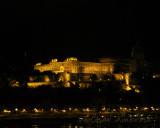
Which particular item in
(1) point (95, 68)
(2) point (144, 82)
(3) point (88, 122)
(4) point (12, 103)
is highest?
(1) point (95, 68)

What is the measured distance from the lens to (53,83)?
199ft

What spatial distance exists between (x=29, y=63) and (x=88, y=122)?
39.2 m

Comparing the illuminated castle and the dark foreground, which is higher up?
the illuminated castle

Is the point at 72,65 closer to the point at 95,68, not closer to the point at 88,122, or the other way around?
the point at 95,68

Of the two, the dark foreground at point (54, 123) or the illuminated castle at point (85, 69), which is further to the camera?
the illuminated castle at point (85, 69)

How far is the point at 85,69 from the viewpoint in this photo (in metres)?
74.3

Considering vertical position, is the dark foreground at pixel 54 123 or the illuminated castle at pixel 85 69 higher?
the illuminated castle at pixel 85 69

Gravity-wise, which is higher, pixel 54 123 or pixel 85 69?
pixel 85 69

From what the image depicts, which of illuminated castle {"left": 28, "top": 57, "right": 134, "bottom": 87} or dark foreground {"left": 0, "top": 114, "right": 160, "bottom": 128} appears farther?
illuminated castle {"left": 28, "top": 57, "right": 134, "bottom": 87}

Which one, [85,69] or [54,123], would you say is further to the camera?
[85,69]

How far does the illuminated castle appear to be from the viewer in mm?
63978

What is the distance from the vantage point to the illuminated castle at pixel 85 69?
63978 mm

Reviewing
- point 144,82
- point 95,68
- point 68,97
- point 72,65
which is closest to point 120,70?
point 95,68

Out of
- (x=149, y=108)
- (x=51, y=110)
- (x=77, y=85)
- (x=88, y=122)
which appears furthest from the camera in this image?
(x=77, y=85)
